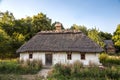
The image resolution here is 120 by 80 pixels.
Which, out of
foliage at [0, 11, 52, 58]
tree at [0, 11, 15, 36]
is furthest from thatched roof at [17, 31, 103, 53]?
tree at [0, 11, 15, 36]

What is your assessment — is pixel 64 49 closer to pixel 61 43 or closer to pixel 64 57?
pixel 64 57

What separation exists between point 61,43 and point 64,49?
140 centimetres

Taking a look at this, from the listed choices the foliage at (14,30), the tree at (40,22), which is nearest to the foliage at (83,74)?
the foliage at (14,30)

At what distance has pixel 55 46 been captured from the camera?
91.4 ft

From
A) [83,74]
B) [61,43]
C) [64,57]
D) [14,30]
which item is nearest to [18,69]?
[64,57]

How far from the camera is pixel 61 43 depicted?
2830cm

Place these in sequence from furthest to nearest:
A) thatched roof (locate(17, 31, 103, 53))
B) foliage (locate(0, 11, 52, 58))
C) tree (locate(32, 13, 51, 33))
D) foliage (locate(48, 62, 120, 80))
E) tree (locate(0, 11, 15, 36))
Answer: tree (locate(32, 13, 51, 33)) < tree (locate(0, 11, 15, 36)) < foliage (locate(0, 11, 52, 58)) < thatched roof (locate(17, 31, 103, 53)) < foliage (locate(48, 62, 120, 80))

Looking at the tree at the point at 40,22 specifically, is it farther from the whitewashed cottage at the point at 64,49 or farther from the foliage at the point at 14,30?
the whitewashed cottage at the point at 64,49

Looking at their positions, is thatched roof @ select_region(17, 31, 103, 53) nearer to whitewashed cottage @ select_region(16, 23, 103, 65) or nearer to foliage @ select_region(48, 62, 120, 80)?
whitewashed cottage @ select_region(16, 23, 103, 65)

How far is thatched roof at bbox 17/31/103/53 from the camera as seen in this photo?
88.7ft

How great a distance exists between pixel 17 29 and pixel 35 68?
19.0 metres

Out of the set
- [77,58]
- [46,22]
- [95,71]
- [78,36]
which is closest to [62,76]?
[95,71]

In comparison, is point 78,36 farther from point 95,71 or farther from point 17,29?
point 17,29

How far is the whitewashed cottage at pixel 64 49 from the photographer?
27.0 m
